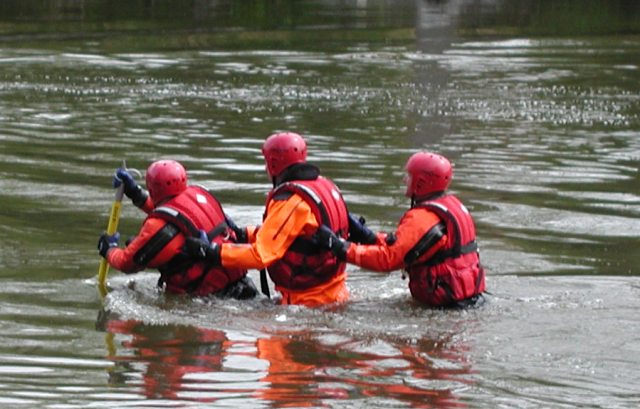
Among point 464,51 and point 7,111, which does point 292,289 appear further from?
point 464,51

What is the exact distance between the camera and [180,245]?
11.1 m

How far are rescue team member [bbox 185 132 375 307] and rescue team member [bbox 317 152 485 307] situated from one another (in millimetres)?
196

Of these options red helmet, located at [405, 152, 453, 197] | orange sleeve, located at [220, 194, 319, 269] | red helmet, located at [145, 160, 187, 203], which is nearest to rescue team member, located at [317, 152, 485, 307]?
red helmet, located at [405, 152, 453, 197]

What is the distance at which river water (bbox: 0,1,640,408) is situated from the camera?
923 centimetres

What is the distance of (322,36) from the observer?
32469 mm

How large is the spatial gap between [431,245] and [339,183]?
6.27m

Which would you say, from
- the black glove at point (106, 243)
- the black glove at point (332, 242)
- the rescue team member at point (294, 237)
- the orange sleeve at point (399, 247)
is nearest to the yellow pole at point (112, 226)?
the black glove at point (106, 243)

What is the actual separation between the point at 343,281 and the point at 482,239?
3.16 metres

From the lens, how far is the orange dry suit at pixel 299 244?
10812mm

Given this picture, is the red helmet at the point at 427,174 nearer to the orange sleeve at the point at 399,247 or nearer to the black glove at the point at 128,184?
the orange sleeve at the point at 399,247

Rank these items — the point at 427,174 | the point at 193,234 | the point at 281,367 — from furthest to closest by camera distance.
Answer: the point at 193,234
the point at 427,174
the point at 281,367

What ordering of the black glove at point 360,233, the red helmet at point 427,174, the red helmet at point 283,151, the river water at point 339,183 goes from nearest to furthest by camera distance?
the river water at point 339,183 → the red helmet at point 427,174 → the red helmet at point 283,151 → the black glove at point 360,233

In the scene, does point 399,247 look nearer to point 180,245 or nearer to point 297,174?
point 297,174

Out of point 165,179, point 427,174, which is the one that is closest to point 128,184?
point 165,179
